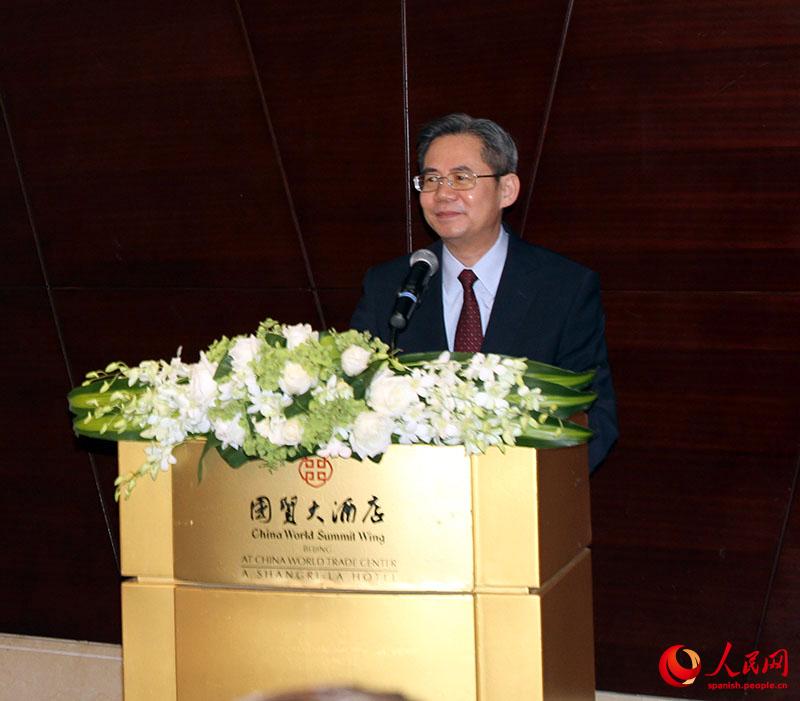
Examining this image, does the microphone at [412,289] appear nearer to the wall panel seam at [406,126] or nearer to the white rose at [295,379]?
the white rose at [295,379]

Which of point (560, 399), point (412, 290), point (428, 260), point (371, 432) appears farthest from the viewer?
point (428, 260)

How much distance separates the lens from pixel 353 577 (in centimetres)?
189

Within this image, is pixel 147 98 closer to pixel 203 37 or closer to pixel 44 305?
pixel 203 37

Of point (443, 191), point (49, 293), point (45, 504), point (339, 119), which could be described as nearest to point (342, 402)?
point (443, 191)

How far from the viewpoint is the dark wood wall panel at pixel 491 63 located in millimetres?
3896

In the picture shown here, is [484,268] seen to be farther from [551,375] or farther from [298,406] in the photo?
[298,406]

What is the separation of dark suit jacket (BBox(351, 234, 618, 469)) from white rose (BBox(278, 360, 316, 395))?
102 centimetres

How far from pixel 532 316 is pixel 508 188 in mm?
403

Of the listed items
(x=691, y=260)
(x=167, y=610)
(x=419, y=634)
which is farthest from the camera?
(x=691, y=260)

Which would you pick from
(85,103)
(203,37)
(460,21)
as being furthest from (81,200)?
(460,21)

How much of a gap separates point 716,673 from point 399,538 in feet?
8.72

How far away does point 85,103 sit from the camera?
175 inches

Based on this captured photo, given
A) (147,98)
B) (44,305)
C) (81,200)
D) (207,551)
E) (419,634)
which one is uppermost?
(147,98)

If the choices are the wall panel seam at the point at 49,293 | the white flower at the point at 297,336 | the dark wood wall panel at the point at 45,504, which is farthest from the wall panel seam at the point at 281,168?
the white flower at the point at 297,336
